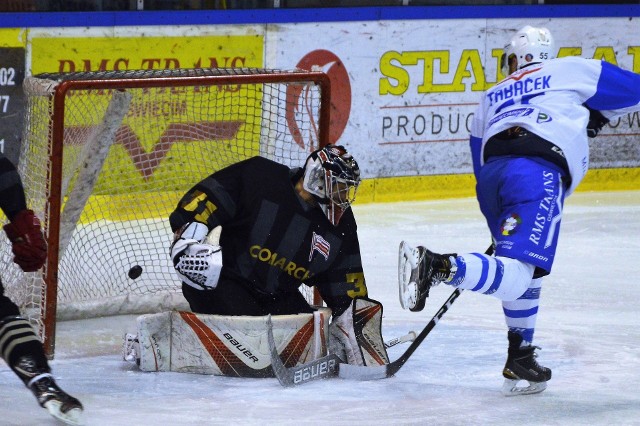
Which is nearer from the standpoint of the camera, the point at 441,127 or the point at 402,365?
the point at 402,365

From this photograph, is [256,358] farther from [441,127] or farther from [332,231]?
[441,127]

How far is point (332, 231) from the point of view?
3982 millimetres

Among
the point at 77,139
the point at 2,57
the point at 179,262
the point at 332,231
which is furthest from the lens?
the point at 2,57

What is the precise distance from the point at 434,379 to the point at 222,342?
650 mm

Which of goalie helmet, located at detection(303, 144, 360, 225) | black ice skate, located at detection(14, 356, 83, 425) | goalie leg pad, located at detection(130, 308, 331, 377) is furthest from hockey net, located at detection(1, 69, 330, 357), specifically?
black ice skate, located at detection(14, 356, 83, 425)

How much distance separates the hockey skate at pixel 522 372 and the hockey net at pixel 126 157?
82 centimetres

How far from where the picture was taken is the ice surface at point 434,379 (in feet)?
11.7

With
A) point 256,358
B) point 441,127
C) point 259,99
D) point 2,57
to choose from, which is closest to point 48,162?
point 256,358

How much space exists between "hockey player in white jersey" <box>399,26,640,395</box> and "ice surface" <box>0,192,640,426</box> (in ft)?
0.67

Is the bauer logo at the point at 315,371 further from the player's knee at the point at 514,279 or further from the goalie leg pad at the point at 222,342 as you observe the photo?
the player's knee at the point at 514,279

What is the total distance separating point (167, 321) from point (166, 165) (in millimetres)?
1286

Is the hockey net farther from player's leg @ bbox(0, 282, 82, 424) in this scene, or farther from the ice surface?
player's leg @ bbox(0, 282, 82, 424)

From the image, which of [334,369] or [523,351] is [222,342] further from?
[523,351]

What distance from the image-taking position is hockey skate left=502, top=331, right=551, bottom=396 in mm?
3861
